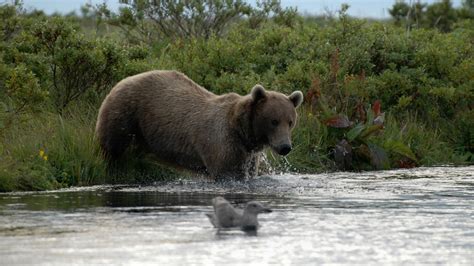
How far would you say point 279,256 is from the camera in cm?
792

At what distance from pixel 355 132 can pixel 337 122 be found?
0.27 m

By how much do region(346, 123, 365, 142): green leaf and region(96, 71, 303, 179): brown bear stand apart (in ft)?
7.56

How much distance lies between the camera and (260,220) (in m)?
9.66

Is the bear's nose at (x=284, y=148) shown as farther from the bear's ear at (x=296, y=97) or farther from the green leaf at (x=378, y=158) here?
the green leaf at (x=378, y=158)

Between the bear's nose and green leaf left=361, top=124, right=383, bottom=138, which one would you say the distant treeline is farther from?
the bear's nose

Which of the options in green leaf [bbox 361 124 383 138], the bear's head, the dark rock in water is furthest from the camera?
green leaf [bbox 361 124 383 138]

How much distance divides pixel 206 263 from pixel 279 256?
0.59 meters

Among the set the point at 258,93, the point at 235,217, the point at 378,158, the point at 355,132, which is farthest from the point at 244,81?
the point at 235,217

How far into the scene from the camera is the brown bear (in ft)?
41.2

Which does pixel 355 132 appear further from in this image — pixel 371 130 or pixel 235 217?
pixel 235 217

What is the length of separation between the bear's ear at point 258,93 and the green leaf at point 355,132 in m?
2.71

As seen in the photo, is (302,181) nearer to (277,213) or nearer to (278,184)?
(278,184)

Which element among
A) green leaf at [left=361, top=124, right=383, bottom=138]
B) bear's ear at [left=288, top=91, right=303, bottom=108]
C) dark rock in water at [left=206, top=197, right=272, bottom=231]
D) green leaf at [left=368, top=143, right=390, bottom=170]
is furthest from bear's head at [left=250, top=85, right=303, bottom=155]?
dark rock in water at [left=206, top=197, right=272, bottom=231]

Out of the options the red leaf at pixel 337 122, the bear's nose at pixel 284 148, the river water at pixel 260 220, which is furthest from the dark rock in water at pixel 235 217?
the red leaf at pixel 337 122
